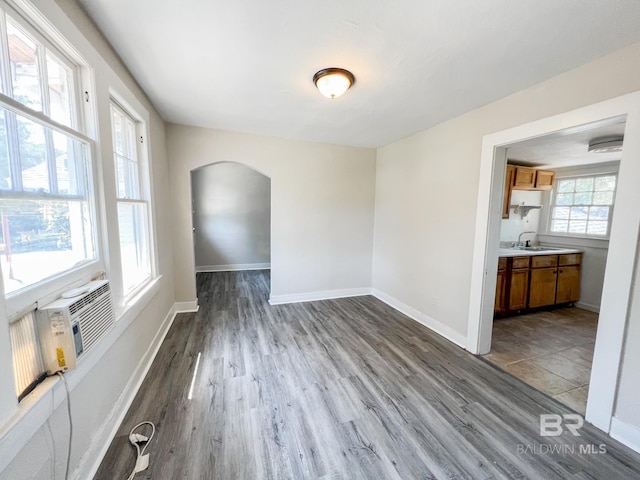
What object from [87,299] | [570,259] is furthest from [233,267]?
[570,259]

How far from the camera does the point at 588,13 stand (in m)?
1.33

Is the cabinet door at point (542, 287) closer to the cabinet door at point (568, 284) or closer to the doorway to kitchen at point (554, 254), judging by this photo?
the doorway to kitchen at point (554, 254)

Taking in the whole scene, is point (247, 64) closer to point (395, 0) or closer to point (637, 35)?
point (395, 0)

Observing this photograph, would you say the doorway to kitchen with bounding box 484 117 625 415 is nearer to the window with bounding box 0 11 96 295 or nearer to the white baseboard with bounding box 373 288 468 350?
the white baseboard with bounding box 373 288 468 350

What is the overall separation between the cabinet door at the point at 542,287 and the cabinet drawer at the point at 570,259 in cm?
20

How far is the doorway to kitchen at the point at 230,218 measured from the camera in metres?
5.89

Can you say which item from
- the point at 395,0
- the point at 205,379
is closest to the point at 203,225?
the point at 205,379

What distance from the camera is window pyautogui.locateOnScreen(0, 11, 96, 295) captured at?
1.01m

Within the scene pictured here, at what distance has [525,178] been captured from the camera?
149 inches

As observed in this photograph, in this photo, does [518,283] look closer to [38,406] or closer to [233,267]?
[38,406]

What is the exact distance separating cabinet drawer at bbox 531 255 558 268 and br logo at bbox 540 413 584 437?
7.60 feet

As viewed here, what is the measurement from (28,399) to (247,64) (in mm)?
2230

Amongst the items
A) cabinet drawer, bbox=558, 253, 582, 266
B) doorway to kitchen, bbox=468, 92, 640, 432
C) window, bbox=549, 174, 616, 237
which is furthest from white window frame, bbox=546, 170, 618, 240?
doorway to kitchen, bbox=468, 92, 640, 432

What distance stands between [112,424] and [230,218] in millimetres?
4943
